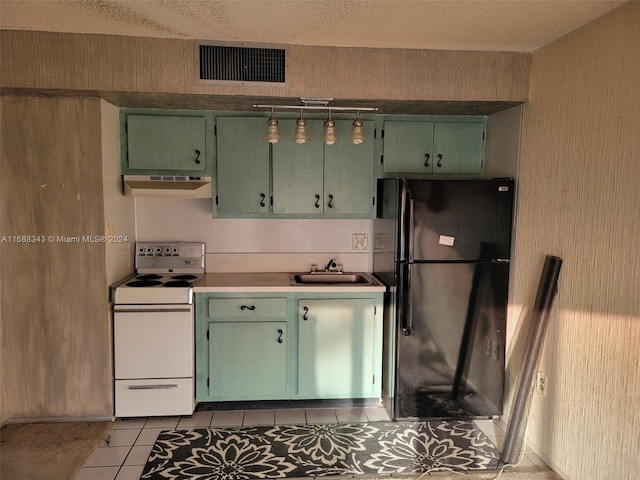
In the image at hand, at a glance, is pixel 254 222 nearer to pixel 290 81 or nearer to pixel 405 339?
pixel 290 81

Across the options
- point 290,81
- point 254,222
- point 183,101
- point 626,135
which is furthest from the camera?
point 254,222

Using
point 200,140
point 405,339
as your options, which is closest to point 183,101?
point 200,140

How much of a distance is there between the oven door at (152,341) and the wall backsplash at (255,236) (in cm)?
68

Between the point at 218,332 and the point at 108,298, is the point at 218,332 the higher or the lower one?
the lower one

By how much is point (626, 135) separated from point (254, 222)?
2.47 meters

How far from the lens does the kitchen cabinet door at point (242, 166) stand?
10.5ft

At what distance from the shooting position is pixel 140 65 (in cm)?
261

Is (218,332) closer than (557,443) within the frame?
No

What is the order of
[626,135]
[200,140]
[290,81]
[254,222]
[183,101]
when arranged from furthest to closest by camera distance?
[254,222] < [200,140] < [183,101] < [290,81] < [626,135]

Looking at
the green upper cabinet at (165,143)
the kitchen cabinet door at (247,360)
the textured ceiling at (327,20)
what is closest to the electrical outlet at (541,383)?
the kitchen cabinet door at (247,360)

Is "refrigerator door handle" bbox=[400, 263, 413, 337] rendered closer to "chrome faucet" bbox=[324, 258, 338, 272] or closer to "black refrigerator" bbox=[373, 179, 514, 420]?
"black refrigerator" bbox=[373, 179, 514, 420]

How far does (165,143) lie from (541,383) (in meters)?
2.86

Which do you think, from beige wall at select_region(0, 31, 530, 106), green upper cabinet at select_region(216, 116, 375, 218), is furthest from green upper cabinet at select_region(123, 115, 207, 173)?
beige wall at select_region(0, 31, 530, 106)

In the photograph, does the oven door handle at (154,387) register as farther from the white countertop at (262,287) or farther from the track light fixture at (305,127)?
the track light fixture at (305,127)
